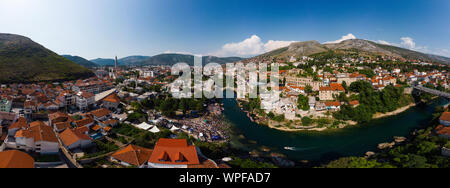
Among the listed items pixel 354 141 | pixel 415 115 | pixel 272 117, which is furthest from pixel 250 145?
pixel 415 115

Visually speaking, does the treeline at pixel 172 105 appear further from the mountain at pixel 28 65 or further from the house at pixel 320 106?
the mountain at pixel 28 65

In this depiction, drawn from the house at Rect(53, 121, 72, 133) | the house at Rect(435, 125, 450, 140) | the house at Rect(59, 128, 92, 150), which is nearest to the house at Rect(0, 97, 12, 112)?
the house at Rect(53, 121, 72, 133)

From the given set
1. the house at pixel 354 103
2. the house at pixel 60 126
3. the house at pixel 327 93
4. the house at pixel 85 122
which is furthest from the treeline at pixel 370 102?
the house at pixel 60 126

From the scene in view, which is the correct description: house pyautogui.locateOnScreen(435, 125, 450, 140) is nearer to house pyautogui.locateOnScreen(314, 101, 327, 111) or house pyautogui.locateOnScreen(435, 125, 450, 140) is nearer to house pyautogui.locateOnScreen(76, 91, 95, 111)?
house pyautogui.locateOnScreen(314, 101, 327, 111)

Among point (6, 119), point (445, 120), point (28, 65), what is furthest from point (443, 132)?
point (28, 65)

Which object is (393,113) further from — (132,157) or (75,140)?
(75,140)
